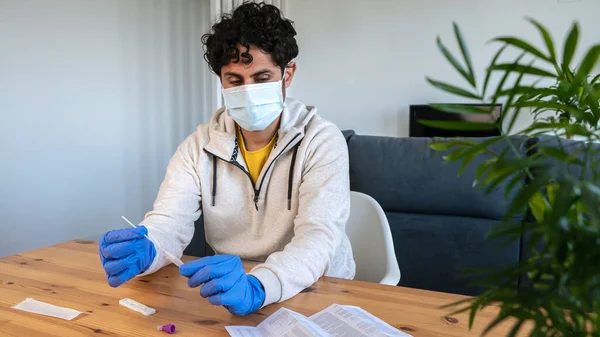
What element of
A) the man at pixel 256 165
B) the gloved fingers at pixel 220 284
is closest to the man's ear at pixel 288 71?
the man at pixel 256 165

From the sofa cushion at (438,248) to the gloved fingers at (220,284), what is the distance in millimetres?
1261

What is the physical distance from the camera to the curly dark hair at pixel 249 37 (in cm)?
126

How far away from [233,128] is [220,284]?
0.70 metres

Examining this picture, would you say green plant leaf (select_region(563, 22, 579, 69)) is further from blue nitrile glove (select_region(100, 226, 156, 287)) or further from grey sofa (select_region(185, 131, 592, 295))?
grey sofa (select_region(185, 131, 592, 295))

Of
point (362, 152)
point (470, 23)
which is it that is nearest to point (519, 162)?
point (362, 152)

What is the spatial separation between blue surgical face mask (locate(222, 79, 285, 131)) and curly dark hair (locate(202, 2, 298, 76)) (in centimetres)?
7

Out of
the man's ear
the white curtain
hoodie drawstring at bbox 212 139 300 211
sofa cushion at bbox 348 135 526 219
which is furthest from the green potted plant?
the white curtain

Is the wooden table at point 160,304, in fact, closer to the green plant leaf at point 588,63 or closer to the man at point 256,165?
the man at point 256,165

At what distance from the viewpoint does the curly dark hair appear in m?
1.26

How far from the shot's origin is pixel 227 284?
2.58ft

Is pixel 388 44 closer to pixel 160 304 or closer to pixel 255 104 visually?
pixel 255 104

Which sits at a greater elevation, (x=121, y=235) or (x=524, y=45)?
(x=524, y=45)

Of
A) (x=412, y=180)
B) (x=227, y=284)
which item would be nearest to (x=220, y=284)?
(x=227, y=284)

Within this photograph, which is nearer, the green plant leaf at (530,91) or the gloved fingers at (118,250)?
the green plant leaf at (530,91)
